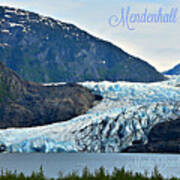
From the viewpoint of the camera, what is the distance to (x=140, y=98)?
207ft

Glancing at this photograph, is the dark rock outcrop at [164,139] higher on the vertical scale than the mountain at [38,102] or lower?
lower

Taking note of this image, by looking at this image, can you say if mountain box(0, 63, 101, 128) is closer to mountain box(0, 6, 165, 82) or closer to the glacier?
the glacier

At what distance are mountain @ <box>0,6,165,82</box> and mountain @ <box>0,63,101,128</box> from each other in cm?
8295

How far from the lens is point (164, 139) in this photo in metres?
60.7

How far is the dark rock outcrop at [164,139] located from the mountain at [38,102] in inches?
567

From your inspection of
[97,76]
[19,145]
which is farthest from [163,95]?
[97,76]

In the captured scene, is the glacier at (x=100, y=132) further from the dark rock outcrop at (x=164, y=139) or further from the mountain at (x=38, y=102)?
A: the mountain at (x=38, y=102)

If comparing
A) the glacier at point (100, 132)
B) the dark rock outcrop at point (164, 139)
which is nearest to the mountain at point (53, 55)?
the dark rock outcrop at point (164, 139)

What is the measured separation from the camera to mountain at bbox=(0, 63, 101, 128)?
7538 centimetres

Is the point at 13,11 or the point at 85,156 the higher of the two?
the point at 13,11

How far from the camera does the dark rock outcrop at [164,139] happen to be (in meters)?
58.7

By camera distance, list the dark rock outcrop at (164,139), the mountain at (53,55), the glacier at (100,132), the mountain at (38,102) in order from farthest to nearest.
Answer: the mountain at (53,55) < the mountain at (38,102) < the dark rock outcrop at (164,139) < the glacier at (100,132)

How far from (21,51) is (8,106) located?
96.0m

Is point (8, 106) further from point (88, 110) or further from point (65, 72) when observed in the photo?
point (65, 72)
